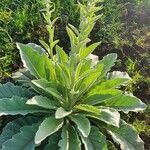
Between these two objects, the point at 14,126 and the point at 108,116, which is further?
the point at 14,126

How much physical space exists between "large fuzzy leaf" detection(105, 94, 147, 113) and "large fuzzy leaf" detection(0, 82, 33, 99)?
29.6 inches

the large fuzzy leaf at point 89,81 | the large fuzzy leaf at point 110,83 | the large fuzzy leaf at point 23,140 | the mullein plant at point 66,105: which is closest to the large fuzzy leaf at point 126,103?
the mullein plant at point 66,105

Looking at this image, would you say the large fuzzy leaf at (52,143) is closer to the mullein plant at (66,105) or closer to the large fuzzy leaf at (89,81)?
the mullein plant at (66,105)

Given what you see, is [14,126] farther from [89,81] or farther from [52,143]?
[89,81]

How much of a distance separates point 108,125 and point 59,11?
194 cm

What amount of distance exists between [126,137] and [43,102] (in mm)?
793

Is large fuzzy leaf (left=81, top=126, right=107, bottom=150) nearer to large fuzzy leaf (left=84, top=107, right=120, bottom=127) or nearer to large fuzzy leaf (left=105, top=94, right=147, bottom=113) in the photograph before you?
large fuzzy leaf (left=84, top=107, right=120, bottom=127)

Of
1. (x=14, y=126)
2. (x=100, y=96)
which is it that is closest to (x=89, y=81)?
(x=100, y=96)

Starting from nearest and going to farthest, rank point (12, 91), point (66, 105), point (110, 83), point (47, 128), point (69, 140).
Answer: point (47, 128) < point (69, 140) < point (66, 105) < point (110, 83) < point (12, 91)

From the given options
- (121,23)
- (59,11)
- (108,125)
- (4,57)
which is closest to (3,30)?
(4,57)

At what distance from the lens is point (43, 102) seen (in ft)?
11.5

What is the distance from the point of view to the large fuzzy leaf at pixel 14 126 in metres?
3.67

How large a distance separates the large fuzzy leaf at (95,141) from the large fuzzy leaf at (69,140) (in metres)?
0.06

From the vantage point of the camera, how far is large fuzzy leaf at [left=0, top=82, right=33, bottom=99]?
12.7ft
